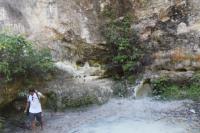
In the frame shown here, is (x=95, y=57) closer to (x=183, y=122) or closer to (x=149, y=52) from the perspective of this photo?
(x=149, y=52)

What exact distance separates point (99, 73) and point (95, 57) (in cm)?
62

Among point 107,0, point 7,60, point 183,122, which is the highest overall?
point 107,0

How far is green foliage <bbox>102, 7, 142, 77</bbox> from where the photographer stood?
14.8 m

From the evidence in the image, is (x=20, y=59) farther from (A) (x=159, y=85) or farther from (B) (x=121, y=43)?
(A) (x=159, y=85)

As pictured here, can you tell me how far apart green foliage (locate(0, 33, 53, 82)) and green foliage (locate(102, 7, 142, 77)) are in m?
2.55

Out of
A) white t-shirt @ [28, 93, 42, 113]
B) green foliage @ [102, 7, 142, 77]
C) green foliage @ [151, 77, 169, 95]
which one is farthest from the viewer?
green foliage @ [102, 7, 142, 77]

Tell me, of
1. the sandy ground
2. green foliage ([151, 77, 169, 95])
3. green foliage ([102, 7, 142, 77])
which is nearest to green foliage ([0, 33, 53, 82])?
the sandy ground

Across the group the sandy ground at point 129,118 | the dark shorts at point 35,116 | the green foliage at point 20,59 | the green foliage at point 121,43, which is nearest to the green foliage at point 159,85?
the sandy ground at point 129,118

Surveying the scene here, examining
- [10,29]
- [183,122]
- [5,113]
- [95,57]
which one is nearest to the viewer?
[183,122]

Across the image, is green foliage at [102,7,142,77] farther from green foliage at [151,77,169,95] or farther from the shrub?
the shrub

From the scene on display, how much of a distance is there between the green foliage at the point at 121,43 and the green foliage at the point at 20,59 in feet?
8.37

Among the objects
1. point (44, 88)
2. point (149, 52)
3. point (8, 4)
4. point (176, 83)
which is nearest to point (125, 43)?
point (149, 52)

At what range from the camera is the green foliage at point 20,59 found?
12281 millimetres

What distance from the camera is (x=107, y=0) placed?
597 inches
